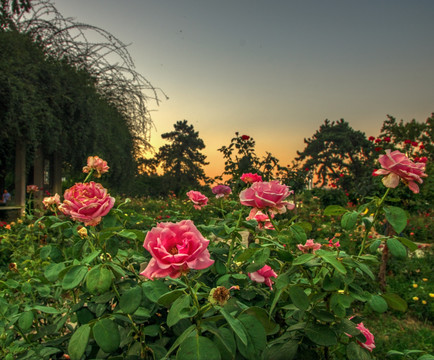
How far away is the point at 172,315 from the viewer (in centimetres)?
83

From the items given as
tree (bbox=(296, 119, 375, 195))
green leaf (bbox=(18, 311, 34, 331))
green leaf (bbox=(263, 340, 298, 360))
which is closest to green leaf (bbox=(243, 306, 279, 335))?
green leaf (bbox=(263, 340, 298, 360))

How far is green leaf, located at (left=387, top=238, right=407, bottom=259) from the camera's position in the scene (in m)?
0.99

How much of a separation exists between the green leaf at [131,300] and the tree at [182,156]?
87.0 feet

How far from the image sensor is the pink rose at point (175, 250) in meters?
0.84

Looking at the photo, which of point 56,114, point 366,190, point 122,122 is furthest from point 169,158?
point 366,190

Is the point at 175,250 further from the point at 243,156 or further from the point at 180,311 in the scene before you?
the point at 243,156

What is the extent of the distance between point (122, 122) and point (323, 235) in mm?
6010

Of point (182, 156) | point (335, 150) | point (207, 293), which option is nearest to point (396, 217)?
point (207, 293)

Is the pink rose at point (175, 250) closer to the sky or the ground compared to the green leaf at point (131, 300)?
closer to the sky

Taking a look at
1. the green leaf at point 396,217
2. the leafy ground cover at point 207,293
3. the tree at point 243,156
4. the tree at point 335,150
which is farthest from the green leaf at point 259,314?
the tree at point 335,150

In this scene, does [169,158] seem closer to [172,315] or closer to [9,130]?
[9,130]

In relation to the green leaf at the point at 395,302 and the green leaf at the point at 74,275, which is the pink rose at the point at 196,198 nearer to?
the green leaf at the point at 74,275

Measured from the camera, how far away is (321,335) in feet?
3.18

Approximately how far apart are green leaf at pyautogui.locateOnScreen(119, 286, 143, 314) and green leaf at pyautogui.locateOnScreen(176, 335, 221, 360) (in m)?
0.20
